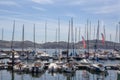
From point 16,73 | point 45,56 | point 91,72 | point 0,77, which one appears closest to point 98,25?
point 45,56

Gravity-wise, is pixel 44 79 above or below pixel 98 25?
below

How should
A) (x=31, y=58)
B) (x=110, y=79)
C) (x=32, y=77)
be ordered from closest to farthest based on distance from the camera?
(x=110, y=79)
(x=32, y=77)
(x=31, y=58)

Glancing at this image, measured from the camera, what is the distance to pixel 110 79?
170 ft

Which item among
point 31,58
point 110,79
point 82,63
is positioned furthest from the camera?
point 31,58

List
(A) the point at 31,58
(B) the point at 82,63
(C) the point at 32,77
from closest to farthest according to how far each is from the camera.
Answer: (C) the point at 32,77 < (B) the point at 82,63 < (A) the point at 31,58

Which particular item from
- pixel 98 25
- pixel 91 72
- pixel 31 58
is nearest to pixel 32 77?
pixel 91 72

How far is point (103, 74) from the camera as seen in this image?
58.4 meters

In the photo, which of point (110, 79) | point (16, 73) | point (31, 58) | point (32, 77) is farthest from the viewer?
point (31, 58)

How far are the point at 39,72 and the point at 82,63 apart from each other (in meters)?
14.2

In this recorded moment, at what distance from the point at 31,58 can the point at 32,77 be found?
3364 centimetres

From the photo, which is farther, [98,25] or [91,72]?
[98,25]

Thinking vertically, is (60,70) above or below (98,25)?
below

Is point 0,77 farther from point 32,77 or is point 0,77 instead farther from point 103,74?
point 103,74

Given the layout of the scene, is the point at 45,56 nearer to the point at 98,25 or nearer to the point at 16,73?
the point at 98,25
